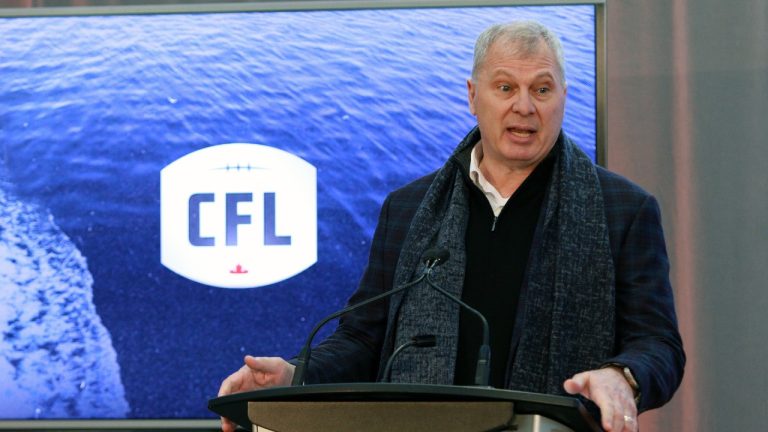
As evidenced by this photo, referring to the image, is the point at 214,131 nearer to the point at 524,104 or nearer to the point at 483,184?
the point at 483,184

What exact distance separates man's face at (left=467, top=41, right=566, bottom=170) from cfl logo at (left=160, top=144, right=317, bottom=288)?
1083 mm

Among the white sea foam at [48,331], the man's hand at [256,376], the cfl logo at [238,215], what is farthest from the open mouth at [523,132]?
the white sea foam at [48,331]

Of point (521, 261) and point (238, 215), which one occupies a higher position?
point (238, 215)

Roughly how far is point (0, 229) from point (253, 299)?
2.71 ft

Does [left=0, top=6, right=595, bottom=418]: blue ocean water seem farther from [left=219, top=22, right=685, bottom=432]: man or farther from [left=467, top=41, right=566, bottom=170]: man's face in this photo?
[left=467, top=41, right=566, bottom=170]: man's face

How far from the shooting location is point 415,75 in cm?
315

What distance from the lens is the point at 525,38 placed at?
2.13 metres

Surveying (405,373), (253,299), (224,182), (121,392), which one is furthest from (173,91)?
(405,373)

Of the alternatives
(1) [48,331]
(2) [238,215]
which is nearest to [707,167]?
(2) [238,215]

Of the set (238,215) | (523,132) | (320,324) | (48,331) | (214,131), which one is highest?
(214,131)

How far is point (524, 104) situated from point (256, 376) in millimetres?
795

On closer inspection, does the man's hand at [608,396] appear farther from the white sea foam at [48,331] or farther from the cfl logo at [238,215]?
the white sea foam at [48,331]

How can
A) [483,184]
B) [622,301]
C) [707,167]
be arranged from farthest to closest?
[707,167], [483,184], [622,301]

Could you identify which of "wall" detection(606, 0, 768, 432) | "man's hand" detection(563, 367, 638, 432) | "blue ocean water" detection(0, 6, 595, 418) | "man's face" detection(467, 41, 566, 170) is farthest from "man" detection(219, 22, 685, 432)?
"wall" detection(606, 0, 768, 432)
